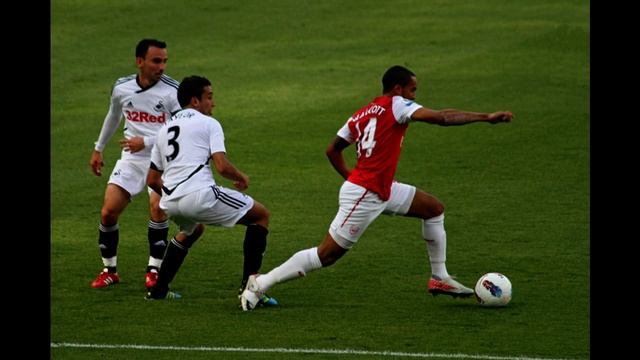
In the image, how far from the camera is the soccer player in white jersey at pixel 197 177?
34.7ft

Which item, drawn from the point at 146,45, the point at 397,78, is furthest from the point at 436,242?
the point at 146,45

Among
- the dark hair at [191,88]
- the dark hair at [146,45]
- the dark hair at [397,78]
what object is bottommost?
the dark hair at [191,88]

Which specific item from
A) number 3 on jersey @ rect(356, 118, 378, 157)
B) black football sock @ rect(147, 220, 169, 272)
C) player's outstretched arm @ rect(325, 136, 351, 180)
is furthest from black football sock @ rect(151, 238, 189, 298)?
number 3 on jersey @ rect(356, 118, 378, 157)

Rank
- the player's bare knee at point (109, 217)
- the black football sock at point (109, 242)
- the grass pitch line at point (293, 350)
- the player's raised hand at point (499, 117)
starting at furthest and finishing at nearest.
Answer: the player's bare knee at point (109, 217), the black football sock at point (109, 242), the player's raised hand at point (499, 117), the grass pitch line at point (293, 350)

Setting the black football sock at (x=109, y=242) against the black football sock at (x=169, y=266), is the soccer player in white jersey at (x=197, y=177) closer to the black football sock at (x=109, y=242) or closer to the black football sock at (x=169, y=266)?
the black football sock at (x=169, y=266)

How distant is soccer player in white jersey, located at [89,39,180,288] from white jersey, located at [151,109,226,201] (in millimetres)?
1155

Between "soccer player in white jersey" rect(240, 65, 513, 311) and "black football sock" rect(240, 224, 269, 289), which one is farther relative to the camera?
"black football sock" rect(240, 224, 269, 289)

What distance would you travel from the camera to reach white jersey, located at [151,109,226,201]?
417 inches

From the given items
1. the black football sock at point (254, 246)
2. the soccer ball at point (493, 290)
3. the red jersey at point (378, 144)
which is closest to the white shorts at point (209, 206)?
the black football sock at point (254, 246)

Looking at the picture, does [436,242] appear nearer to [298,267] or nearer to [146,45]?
[298,267]

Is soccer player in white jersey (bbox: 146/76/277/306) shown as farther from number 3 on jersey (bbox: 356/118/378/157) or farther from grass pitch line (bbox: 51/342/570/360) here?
grass pitch line (bbox: 51/342/570/360)

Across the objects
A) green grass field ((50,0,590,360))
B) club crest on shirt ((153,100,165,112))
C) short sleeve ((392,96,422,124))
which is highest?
short sleeve ((392,96,422,124))
